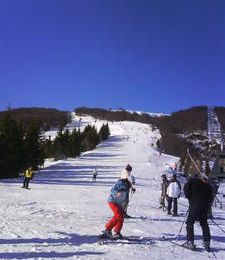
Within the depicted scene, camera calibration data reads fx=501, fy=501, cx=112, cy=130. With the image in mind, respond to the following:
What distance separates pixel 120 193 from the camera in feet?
37.9

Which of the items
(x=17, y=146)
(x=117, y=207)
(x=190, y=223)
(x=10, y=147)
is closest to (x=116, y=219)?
(x=117, y=207)

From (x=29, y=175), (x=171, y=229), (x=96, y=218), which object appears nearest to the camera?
(x=171, y=229)

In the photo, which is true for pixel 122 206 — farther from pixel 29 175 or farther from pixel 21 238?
pixel 29 175

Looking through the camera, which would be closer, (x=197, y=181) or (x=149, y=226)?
(x=197, y=181)

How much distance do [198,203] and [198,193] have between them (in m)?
0.22

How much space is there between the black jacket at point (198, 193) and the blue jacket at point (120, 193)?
57.1 inches

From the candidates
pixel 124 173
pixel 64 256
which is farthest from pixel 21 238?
pixel 124 173

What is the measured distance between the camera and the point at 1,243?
1052 centimetres

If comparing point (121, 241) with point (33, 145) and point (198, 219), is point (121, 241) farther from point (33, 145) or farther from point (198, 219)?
point (33, 145)

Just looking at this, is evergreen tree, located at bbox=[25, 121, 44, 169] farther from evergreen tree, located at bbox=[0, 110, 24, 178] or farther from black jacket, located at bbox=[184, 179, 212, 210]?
black jacket, located at bbox=[184, 179, 212, 210]

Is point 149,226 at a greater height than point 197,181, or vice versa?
point 197,181

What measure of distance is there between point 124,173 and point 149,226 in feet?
11.3

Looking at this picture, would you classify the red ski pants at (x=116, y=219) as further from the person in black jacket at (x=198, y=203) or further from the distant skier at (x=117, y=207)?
the person in black jacket at (x=198, y=203)

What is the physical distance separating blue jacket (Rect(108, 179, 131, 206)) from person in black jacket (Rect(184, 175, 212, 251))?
1.45 meters
